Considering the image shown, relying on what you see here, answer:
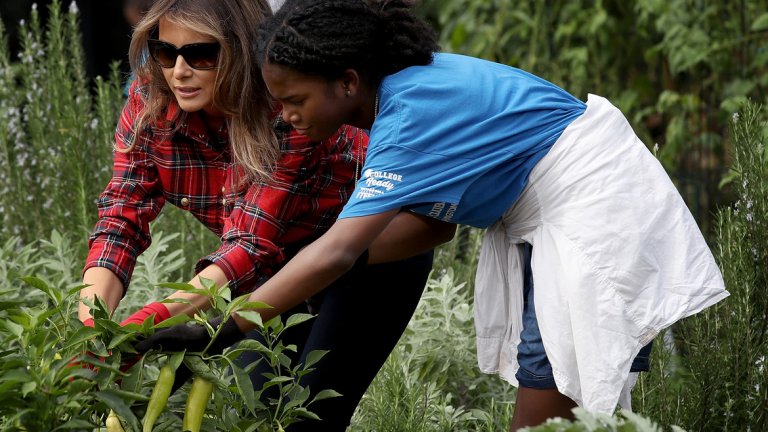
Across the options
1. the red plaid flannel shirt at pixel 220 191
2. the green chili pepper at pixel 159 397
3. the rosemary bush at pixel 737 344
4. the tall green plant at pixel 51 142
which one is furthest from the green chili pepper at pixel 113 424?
the tall green plant at pixel 51 142

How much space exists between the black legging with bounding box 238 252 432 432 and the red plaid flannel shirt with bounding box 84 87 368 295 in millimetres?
176

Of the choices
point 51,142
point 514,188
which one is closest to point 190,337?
point 514,188

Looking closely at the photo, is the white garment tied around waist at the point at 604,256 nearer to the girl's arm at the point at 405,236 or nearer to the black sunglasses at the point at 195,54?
the girl's arm at the point at 405,236

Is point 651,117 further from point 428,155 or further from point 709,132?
point 428,155

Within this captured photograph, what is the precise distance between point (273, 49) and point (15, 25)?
4840 mm

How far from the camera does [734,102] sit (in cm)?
495

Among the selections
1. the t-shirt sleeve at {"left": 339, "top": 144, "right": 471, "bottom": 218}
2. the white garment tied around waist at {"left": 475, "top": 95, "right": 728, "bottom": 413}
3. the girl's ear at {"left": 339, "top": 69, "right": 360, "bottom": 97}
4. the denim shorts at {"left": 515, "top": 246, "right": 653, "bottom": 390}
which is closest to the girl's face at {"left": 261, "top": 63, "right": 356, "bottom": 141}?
the girl's ear at {"left": 339, "top": 69, "right": 360, "bottom": 97}

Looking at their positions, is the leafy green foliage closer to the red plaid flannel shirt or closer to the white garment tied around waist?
the white garment tied around waist

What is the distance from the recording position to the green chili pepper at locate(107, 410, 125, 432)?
1958mm

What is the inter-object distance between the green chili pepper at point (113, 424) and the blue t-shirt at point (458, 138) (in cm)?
58

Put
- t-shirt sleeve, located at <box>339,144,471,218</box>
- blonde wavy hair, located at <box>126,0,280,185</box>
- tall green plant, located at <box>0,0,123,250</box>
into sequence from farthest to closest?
tall green plant, located at <box>0,0,123,250</box>
blonde wavy hair, located at <box>126,0,280,185</box>
t-shirt sleeve, located at <box>339,144,471,218</box>

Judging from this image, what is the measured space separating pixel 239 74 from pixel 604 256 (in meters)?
0.91

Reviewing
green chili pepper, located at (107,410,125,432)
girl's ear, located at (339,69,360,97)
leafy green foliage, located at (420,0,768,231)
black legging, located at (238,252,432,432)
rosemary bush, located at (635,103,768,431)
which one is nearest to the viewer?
green chili pepper, located at (107,410,125,432)

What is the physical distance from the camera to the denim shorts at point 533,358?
7.94 ft
